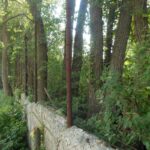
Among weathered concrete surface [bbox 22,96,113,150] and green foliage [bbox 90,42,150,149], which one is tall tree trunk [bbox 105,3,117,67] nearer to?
weathered concrete surface [bbox 22,96,113,150]

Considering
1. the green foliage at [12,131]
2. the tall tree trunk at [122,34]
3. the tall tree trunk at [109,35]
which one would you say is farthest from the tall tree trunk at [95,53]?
the green foliage at [12,131]

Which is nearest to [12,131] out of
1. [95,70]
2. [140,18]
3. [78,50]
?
[78,50]

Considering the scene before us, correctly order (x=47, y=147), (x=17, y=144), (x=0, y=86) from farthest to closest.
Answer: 1. (x=0, y=86)
2. (x=17, y=144)
3. (x=47, y=147)

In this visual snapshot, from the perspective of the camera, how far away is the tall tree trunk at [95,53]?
7719mm

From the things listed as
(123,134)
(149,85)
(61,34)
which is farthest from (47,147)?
(61,34)

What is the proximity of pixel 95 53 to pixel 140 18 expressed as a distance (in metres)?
1.50

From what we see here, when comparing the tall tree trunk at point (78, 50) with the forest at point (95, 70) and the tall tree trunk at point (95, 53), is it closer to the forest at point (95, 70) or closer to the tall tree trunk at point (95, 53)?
the forest at point (95, 70)

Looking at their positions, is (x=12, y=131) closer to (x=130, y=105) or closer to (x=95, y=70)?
(x=95, y=70)

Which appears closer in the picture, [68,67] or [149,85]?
[149,85]

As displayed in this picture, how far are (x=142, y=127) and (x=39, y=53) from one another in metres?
7.83

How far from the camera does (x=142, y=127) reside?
3.93 m

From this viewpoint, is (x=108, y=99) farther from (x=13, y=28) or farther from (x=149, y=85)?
(x=13, y=28)

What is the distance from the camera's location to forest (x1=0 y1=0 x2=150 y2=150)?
4.37m

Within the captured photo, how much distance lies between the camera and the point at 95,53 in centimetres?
791
